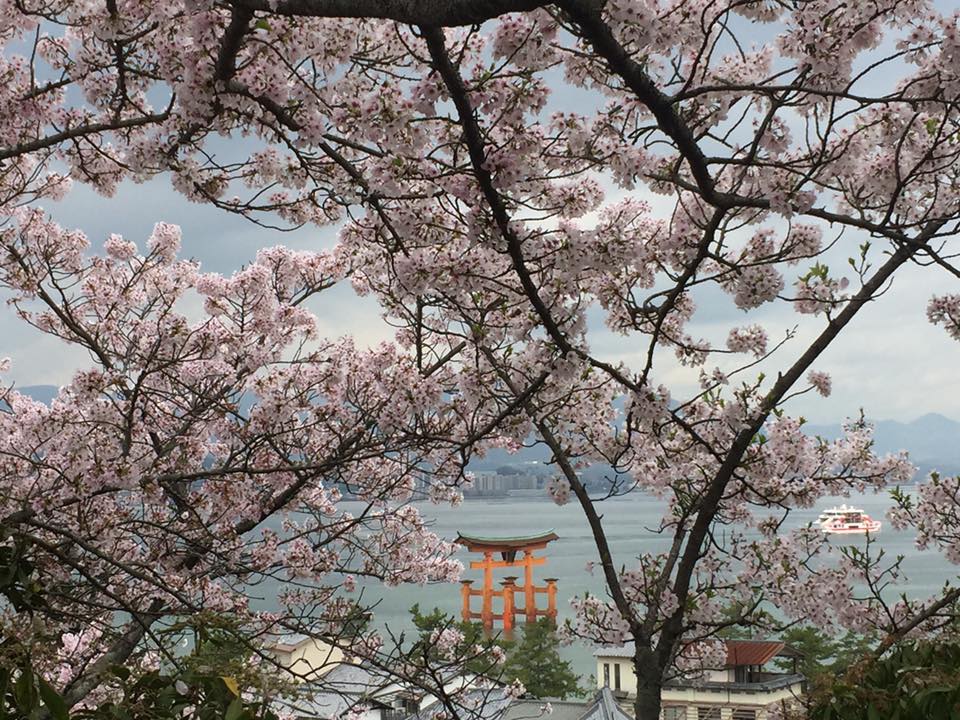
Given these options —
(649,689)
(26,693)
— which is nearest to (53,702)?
(26,693)

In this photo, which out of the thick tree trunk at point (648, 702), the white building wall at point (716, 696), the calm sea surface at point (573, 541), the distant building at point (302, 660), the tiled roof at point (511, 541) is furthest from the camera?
the tiled roof at point (511, 541)

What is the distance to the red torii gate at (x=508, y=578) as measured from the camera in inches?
628

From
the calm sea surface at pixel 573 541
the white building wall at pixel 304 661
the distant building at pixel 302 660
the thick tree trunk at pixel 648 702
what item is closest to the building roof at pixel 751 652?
the calm sea surface at pixel 573 541

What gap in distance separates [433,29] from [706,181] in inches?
34.7

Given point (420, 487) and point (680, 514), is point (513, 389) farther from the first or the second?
point (420, 487)

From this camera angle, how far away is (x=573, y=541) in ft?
88.4

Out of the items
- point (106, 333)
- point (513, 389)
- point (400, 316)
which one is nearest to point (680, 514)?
point (513, 389)

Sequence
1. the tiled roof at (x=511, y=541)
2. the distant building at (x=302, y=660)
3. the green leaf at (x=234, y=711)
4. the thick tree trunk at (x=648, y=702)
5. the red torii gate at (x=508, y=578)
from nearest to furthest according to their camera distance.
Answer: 1. the green leaf at (x=234, y=711)
2. the distant building at (x=302, y=660)
3. the thick tree trunk at (x=648, y=702)
4. the tiled roof at (x=511, y=541)
5. the red torii gate at (x=508, y=578)

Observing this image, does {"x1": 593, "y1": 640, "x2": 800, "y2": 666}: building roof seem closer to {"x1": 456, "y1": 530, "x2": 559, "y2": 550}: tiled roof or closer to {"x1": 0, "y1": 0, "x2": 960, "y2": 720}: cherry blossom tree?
{"x1": 456, "y1": 530, "x2": 559, "y2": 550}: tiled roof

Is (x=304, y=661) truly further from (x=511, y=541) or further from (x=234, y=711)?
(x=511, y=541)

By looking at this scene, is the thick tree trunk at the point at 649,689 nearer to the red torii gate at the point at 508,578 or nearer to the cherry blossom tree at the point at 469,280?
the cherry blossom tree at the point at 469,280

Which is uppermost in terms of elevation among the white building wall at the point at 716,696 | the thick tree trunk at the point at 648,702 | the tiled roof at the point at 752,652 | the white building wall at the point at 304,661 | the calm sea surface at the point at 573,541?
the calm sea surface at the point at 573,541

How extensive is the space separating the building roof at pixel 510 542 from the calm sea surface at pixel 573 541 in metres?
0.49

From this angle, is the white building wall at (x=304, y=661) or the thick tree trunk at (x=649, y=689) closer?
the white building wall at (x=304, y=661)
